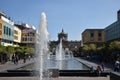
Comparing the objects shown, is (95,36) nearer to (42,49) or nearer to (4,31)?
(4,31)

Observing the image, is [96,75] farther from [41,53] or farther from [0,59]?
[0,59]

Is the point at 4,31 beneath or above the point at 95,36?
beneath

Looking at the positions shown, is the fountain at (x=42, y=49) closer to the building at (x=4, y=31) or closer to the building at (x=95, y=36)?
the building at (x=4, y=31)

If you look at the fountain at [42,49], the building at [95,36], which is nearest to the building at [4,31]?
the fountain at [42,49]

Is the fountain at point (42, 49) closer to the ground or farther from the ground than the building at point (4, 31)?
closer to the ground

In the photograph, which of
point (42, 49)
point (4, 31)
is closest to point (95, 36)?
point (4, 31)

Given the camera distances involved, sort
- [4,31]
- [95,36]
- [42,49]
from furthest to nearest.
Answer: [95,36]
[4,31]
[42,49]

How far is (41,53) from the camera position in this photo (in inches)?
1043

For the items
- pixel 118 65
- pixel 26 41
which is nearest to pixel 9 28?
pixel 26 41

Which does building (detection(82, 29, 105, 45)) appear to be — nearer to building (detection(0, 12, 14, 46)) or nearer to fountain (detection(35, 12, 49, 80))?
building (detection(0, 12, 14, 46))

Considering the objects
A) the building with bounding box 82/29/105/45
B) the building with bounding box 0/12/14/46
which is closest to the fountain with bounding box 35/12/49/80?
the building with bounding box 0/12/14/46

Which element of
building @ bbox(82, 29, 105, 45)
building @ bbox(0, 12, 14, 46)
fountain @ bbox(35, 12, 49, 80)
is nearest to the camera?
fountain @ bbox(35, 12, 49, 80)

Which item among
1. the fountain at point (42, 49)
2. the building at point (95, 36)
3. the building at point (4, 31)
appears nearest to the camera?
the fountain at point (42, 49)

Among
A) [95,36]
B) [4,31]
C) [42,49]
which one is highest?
[95,36]
